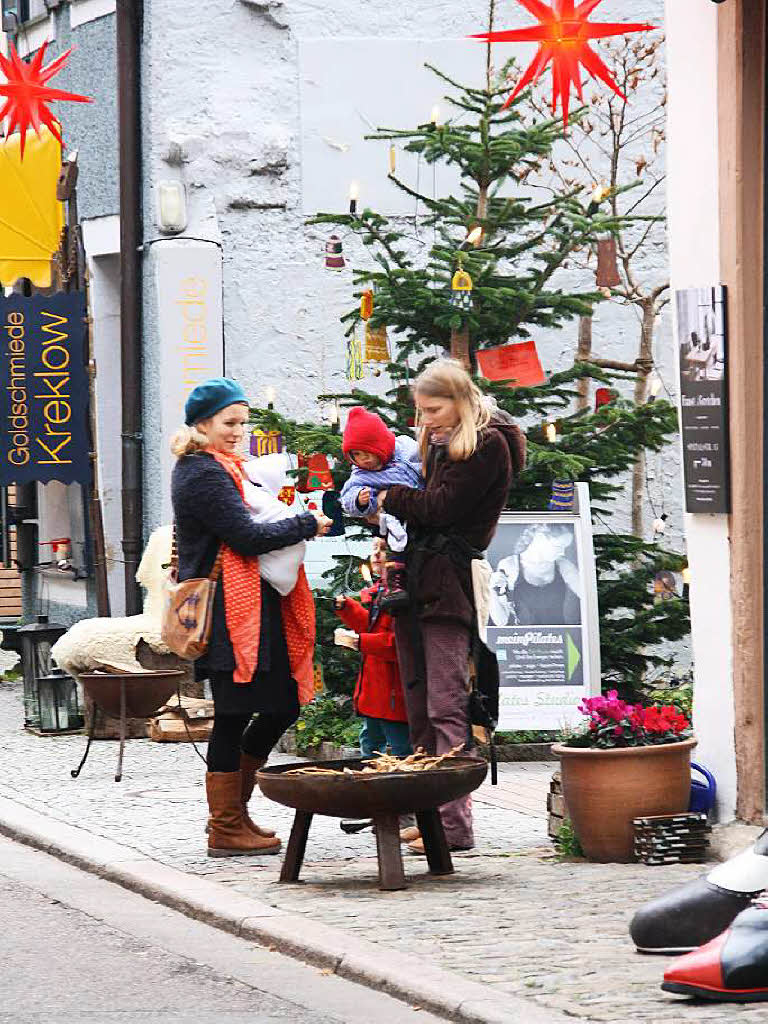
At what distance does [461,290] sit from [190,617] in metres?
3.93

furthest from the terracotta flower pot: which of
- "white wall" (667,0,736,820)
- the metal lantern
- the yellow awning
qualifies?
the yellow awning

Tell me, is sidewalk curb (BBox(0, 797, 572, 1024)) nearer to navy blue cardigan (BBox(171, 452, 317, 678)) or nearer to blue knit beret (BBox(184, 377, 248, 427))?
navy blue cardigan (BBox(171, 452, 317, 678))

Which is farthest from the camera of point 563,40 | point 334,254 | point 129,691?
point 334,254

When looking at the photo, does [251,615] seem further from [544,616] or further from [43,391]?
[43,391]

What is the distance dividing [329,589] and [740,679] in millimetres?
4551

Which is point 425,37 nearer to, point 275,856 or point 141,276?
point 141,276

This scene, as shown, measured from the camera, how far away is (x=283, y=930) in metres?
7.02

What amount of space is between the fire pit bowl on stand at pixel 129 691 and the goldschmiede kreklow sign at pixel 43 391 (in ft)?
11.8

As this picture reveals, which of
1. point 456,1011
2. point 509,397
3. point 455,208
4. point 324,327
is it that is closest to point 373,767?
point 456,1011

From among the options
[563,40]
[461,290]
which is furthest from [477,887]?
[461,290]

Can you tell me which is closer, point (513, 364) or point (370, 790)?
point (370, 790)

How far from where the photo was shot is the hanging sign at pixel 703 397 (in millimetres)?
8242

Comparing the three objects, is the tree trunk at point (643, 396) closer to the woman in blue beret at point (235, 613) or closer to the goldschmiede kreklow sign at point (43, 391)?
the goldschmiede kreklow sign at point (43, 391)

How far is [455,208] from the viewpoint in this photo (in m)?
12.4
